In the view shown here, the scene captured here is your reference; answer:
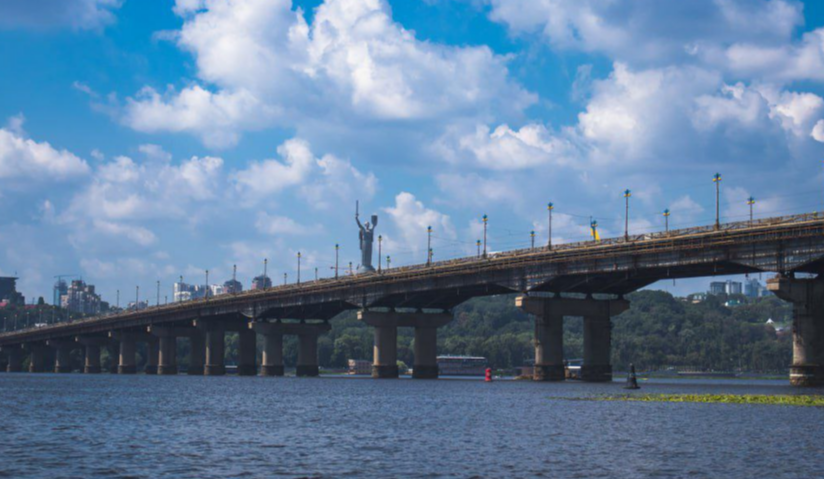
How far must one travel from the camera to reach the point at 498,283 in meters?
138

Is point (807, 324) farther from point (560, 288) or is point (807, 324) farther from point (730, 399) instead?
point (560, 288)

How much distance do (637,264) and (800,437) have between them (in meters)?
64.1

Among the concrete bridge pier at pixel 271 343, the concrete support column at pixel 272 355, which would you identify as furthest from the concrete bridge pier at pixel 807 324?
the concrete support column at pixel 272 355

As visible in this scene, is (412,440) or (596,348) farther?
(596,348)

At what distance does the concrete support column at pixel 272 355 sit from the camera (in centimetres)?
19662

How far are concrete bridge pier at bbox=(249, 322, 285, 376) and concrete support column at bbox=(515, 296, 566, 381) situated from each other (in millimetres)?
69530

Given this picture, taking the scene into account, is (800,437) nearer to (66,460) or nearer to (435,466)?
(435,466)

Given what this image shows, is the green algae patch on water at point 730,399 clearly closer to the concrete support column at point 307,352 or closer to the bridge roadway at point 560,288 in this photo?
the bridge roadway at point 560,288

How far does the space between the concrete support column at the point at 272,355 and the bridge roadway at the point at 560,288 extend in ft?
0.64

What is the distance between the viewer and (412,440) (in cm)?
5494

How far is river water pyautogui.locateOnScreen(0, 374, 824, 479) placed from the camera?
141 feet

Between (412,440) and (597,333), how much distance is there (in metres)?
86.7

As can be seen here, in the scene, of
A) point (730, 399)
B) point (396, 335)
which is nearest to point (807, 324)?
point (730, 399)

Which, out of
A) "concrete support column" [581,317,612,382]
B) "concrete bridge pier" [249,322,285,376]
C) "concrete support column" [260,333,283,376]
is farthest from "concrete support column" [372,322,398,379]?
"concrete support column" [581,317,612,382]
